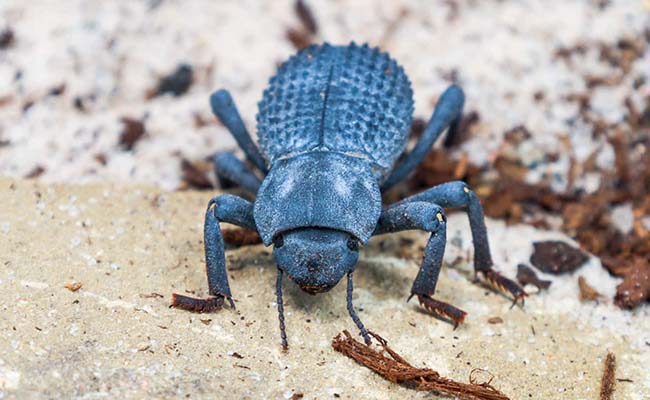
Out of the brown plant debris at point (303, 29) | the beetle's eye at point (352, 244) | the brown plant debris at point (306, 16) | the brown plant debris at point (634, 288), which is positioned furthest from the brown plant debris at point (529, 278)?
the brown plant debris at point (306, 16)

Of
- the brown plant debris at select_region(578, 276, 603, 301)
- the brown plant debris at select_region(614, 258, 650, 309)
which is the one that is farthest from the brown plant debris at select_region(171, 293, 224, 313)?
the brown plant debris at select_region(614, 258, 650, 309)

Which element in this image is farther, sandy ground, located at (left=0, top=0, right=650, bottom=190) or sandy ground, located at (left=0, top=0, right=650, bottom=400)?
sandy ground, located at (left=0, top=0, right=650, bottom=190)

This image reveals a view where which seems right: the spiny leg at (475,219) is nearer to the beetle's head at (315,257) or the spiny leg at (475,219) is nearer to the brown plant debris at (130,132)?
the beetle's head at (315,257)

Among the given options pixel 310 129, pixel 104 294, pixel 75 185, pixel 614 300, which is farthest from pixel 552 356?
pixel 75 185

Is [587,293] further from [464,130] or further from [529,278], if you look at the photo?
[464,130]

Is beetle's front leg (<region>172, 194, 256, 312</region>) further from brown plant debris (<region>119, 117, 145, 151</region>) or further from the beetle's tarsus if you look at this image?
brown plant debris (<region>119, 117, 145, 151</region>)

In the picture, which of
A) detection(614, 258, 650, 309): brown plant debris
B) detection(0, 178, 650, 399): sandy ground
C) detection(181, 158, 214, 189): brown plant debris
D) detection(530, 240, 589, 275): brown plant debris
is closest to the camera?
detection(0, 178, 650, 399): sandy ground
